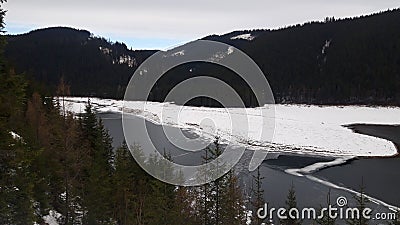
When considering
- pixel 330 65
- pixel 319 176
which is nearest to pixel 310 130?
pixel 319 176

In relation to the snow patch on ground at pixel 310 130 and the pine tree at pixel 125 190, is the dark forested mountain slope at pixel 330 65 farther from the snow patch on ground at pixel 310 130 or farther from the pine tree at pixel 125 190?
the pine tree at pixel 125 190

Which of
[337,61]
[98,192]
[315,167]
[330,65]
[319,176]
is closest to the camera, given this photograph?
[98,192]

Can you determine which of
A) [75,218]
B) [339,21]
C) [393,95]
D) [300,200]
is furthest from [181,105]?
[339,21]

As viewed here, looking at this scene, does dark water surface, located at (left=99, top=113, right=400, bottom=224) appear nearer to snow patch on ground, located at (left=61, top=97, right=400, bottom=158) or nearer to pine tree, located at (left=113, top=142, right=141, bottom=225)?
snow patch on ground, located at (left=61, top=97, right=400, bottom=158)

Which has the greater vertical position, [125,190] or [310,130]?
[125,190]

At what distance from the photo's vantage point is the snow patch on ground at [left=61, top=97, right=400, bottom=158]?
41.9 m

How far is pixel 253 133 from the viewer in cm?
5194

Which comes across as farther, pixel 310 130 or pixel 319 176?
pixel 310 130

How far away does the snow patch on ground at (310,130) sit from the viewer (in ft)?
137

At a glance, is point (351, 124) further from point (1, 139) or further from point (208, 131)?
point (1, 139)

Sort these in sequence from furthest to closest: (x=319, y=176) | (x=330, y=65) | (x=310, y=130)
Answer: (x=330, y=65), (x=310, y=130), (x=319, y=176)

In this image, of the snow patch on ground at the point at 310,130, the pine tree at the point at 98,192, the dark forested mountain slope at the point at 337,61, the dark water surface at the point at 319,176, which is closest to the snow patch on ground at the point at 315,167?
the dark water surface at the point at 319,176

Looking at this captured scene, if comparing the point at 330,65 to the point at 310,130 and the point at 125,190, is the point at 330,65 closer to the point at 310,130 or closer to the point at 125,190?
the point at 310,130

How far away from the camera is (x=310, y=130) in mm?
54875
